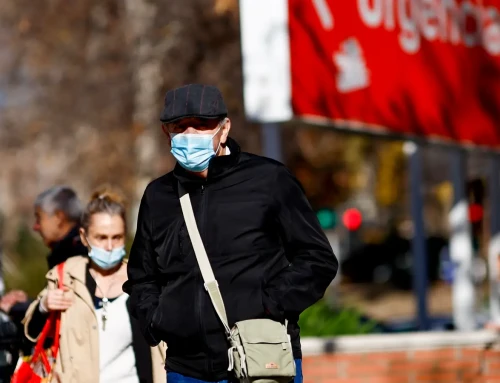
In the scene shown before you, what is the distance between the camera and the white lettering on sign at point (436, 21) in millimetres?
10859

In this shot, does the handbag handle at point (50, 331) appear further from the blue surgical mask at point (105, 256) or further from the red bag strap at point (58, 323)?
the blue surgical mask at point (105, 256)

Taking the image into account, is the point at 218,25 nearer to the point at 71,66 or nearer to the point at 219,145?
the point at 71,66

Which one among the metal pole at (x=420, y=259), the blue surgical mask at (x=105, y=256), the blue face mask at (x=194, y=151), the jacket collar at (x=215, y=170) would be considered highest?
the blue face mask at (x=194, y=151)

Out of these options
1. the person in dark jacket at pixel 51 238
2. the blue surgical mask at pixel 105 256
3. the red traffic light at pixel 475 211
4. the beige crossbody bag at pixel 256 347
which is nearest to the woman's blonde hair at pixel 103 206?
the blue surgical mask at pixel 105 256

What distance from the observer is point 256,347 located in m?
3.93

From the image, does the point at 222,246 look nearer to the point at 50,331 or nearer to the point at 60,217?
the point at 50,331

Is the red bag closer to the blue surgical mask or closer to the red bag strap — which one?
the red bag strap

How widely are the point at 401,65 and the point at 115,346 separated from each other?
6.59m

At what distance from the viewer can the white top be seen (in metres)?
5.16

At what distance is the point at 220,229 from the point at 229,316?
0.29 metres

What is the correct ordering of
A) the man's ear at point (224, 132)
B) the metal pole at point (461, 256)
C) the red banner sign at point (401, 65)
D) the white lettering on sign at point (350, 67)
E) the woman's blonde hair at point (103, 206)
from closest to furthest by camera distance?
the man's ear at point (224, 132) < the woman's blonde hair at point (103, 206) < the red banner sign at point (401, 65) < the white lettering on sign at point (350, 67) < the metal pole at point (461, 256)

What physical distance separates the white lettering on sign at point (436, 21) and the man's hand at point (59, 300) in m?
5.85

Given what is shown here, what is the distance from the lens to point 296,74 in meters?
9.15

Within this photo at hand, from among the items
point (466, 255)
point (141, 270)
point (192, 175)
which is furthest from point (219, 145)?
point (466, 255)
